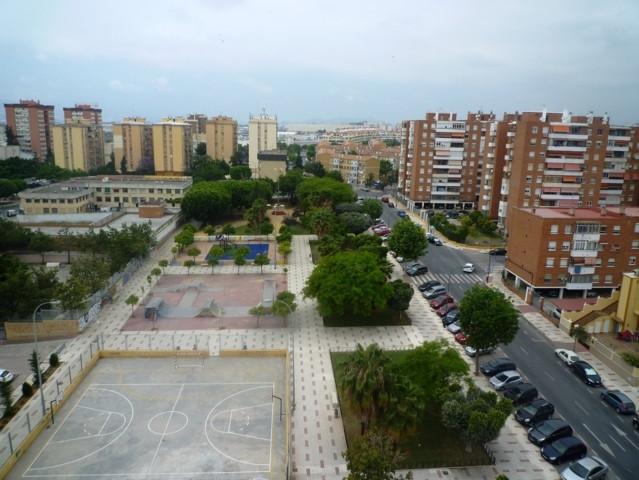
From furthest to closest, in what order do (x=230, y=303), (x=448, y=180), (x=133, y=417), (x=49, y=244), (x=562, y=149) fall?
(x=448, y=180)
(x=562, y=149)
(x=49, y=244)
(x=230, y=303)
(x=133, y=417)

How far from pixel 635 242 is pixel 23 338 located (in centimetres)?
4217

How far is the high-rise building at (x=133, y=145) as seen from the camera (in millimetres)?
102125

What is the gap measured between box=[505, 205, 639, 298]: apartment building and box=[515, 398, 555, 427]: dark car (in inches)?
622

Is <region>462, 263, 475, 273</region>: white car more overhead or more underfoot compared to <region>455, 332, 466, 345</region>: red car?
more overhead

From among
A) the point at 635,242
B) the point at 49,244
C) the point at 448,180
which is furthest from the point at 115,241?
the point at 448,180

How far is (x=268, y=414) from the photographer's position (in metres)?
23.1

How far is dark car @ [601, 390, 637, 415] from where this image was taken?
23812 mm

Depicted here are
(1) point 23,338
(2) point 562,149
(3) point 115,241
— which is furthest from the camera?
(2) point 562,149

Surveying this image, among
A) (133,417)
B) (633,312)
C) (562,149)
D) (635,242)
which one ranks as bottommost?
(133,417)

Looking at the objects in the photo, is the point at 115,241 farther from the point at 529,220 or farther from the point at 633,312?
the point at 633,312

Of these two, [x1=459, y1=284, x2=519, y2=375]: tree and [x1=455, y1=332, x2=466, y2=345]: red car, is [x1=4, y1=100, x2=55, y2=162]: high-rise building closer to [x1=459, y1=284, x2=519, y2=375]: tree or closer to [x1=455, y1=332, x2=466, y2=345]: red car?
[x1=455, y1=332, x2=466, y2=345]: red car

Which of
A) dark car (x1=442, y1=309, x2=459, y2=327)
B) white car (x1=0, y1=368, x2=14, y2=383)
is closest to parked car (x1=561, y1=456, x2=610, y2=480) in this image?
dark car (x1=442, y1=309, x2=459, y2=327)

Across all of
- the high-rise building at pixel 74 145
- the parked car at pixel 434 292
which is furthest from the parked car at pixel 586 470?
the high-rise building at pixel 74 145

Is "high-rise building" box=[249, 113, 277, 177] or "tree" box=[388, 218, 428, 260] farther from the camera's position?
"high-rise building" box=[249, 113, 277, 177]
